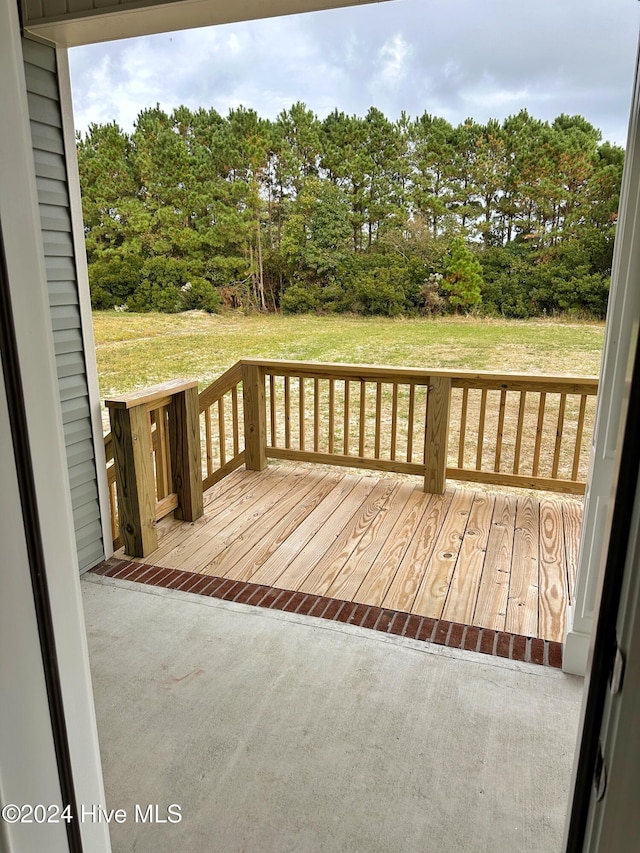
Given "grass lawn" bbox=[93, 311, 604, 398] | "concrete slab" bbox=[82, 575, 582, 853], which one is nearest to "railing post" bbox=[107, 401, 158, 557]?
"concrete slab" bbox=[82, 575, 582, 853]

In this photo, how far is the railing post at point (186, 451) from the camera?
323 cm

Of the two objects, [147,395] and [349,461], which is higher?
[147,395]

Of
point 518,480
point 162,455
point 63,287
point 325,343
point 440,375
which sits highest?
point 63,287

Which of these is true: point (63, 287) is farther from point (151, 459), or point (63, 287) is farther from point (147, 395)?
point (151, 459)

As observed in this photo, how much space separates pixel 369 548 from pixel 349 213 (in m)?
7.99

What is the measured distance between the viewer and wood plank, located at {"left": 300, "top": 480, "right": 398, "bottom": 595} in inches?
111

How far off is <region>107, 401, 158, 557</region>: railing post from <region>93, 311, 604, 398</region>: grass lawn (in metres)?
6.83

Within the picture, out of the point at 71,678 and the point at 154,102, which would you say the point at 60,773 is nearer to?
the point at 71,678

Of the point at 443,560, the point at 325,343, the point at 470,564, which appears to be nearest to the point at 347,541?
the point at 443,560

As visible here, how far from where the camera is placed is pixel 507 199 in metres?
9.15

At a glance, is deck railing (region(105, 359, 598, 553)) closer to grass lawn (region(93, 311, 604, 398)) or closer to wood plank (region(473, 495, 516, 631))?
wood plank (region(473, 495, 516, 631))

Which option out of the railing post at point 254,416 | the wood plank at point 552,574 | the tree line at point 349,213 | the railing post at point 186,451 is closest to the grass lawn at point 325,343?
the tree line at point 349,213

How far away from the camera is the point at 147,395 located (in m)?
2.91

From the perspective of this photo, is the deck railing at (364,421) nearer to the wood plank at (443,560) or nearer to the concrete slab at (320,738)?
the wood plank at (443,560)
